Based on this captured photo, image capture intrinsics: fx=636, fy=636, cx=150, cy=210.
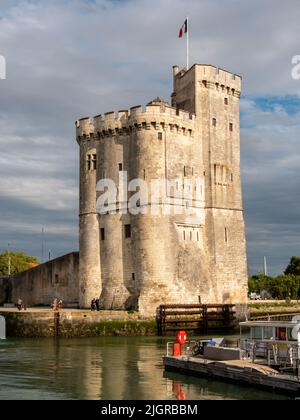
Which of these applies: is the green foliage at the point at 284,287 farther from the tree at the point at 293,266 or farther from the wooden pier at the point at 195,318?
the wooden pier at the point at 195,318

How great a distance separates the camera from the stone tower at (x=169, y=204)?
36.2m

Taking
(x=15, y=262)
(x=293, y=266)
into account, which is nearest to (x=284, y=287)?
(x=293, y=266)

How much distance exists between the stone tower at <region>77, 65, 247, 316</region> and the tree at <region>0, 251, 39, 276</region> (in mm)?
29962

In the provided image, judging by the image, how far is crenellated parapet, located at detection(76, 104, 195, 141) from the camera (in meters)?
36.8

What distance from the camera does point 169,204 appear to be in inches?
1447

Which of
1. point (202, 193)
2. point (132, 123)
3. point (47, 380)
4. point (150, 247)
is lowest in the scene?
point (47, 380)

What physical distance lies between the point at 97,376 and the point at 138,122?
19.9 meters

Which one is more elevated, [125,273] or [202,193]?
[202,193]

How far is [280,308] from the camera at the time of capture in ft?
138

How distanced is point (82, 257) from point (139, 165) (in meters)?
6.77

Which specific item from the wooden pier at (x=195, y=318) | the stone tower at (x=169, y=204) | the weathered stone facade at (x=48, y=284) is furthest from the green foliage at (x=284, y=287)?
the weathered stone facade at (x=48, y=284)

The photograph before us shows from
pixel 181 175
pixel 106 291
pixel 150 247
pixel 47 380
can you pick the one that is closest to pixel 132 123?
pixel 181 175

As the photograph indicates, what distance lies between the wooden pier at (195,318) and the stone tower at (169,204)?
0.89 meters

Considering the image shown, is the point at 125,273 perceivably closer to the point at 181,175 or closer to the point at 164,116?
the point at 181,175
